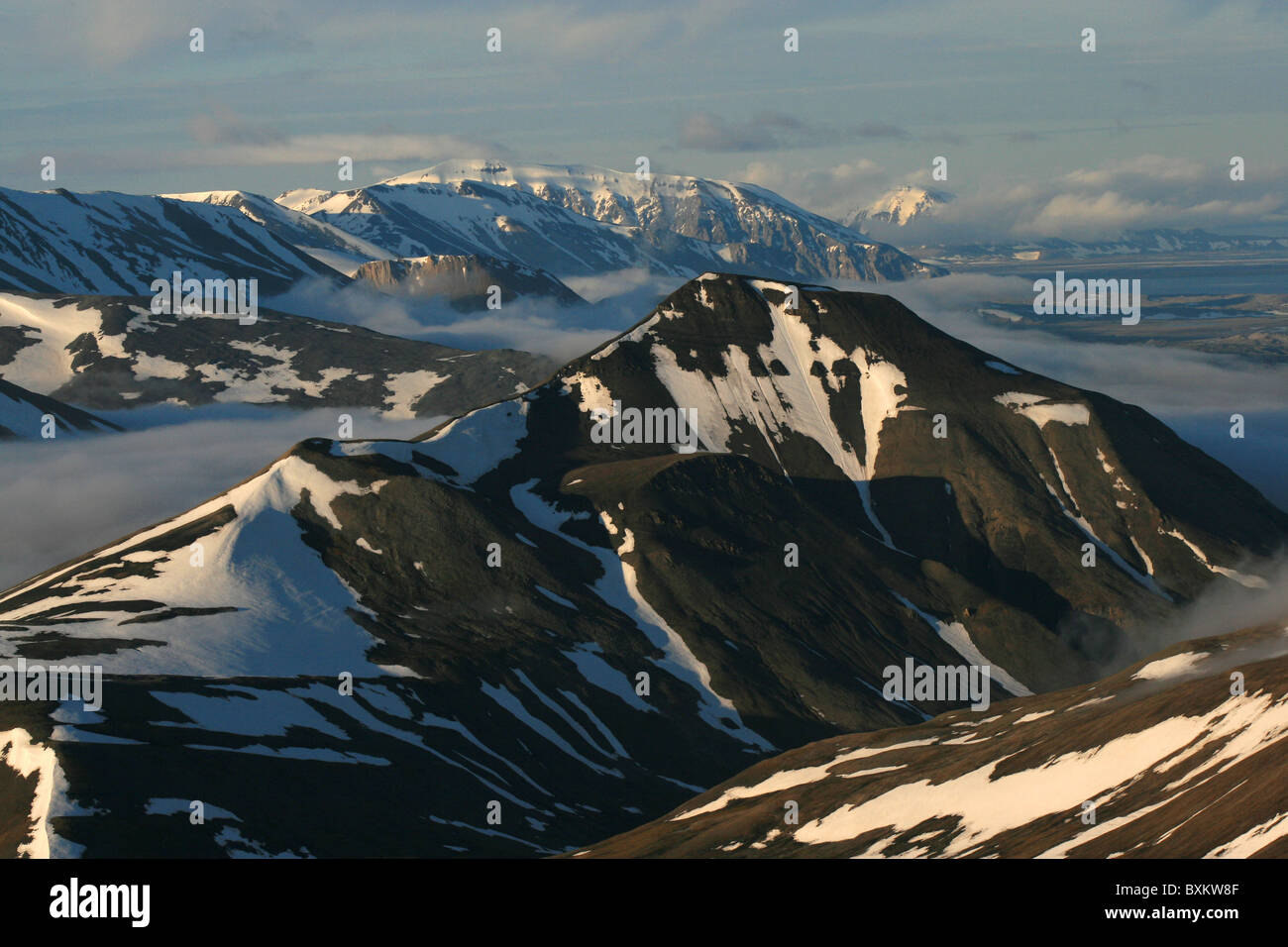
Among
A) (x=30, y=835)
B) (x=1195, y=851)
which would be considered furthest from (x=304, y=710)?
(x=1195, y=851)

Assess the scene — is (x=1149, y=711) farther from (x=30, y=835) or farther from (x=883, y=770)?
(x=30, y=835)
